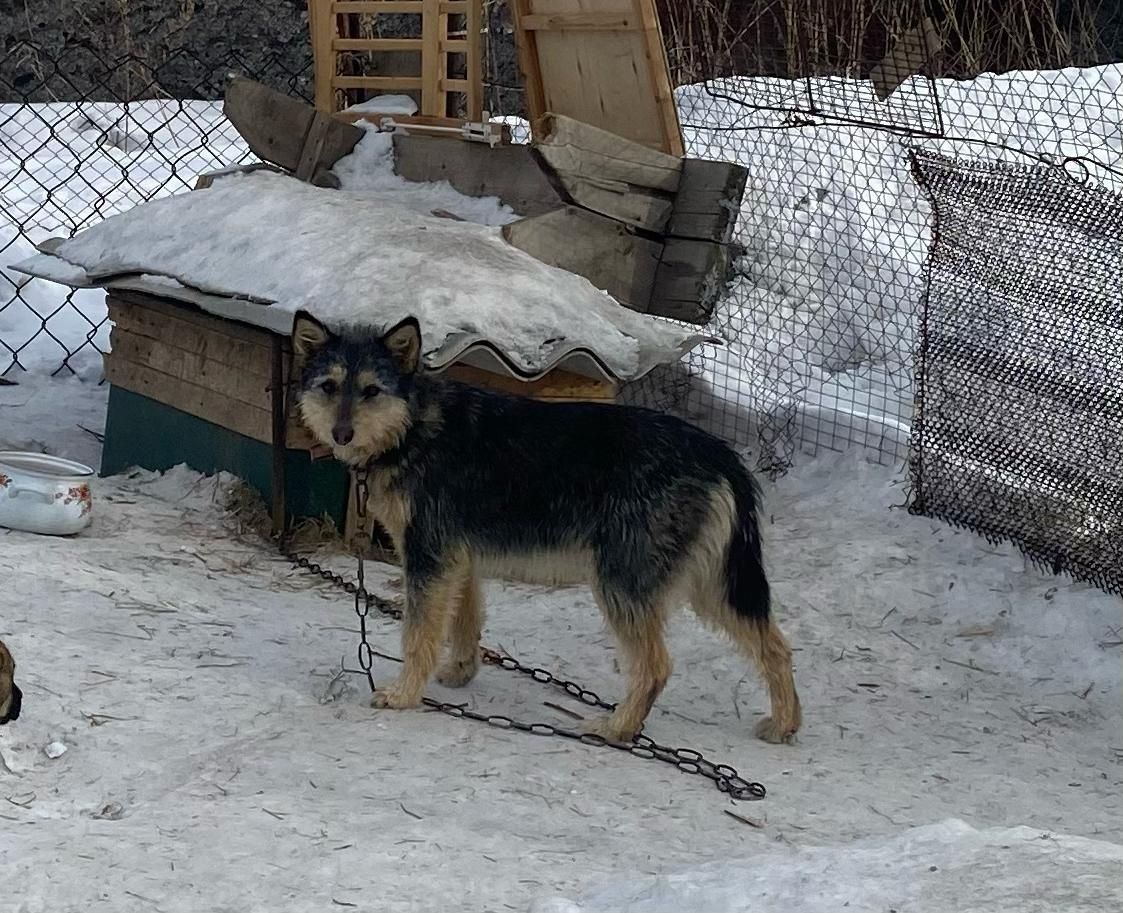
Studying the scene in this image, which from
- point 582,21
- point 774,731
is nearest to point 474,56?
point 582,21

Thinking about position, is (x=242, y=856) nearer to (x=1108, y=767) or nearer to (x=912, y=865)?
(x=912, y=865)

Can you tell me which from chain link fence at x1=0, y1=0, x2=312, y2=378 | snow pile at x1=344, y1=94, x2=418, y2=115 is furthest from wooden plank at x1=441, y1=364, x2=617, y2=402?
chain link fence at x1=0, y1=0, x2=312, y2=378

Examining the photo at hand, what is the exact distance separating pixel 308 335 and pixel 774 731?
2.12m

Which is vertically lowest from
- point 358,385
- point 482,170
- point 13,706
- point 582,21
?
point 13,706

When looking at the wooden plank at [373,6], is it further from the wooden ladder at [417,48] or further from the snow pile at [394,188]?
the snow pile at [394,188]

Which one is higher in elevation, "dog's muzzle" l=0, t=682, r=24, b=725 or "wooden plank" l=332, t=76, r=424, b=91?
"wooden plank" l=332, t=76, r=424, b=91

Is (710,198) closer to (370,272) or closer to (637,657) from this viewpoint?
(370,272)

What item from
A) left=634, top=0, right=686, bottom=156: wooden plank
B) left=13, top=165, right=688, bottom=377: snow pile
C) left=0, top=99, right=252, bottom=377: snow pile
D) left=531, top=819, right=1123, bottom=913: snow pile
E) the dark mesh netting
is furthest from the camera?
left=0, top=99, right=252, bottom=377: snow pile

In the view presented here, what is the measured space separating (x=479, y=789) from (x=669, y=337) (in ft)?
9.88

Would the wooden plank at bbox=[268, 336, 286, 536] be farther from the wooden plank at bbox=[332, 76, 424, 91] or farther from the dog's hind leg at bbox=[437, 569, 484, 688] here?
the wooden plank at bbox=[332, 76, 424, 91]

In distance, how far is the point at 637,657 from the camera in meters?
5.11

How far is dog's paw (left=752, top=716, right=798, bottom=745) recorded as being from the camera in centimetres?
521

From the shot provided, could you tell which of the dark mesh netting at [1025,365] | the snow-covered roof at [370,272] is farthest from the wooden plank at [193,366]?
the dark mesh netting at [1025,365]

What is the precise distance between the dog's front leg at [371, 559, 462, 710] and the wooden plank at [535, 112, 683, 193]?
301cm
